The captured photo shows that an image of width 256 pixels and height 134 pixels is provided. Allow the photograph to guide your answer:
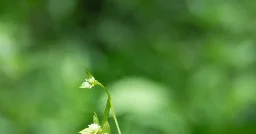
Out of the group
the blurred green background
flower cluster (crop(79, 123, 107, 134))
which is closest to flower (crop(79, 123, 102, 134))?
flower cluster (crop(79, 123, 107, 134))

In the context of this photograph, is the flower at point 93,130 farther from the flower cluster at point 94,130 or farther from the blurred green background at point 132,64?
the blurred green background at point 132,64

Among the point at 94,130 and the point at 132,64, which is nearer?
the point at 94,130

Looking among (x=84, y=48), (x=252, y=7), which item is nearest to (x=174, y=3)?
(x=252, y=7)

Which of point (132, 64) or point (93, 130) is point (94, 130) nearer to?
point (93, 130)

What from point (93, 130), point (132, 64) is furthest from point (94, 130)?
point (132, 64)

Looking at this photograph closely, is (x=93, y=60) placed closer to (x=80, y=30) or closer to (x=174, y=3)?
(x=80, y=30)

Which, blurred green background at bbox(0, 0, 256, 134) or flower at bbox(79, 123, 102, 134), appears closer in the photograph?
flower at bbox(79, 123, 102, 134)

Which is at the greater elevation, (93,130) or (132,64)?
(132,64)

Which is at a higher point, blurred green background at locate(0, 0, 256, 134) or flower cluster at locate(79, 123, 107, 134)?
blurred green background at locate(0, 0, 256, 134)

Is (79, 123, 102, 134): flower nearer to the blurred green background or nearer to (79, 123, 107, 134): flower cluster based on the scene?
(79, 123, 107, 134): flower cluster
